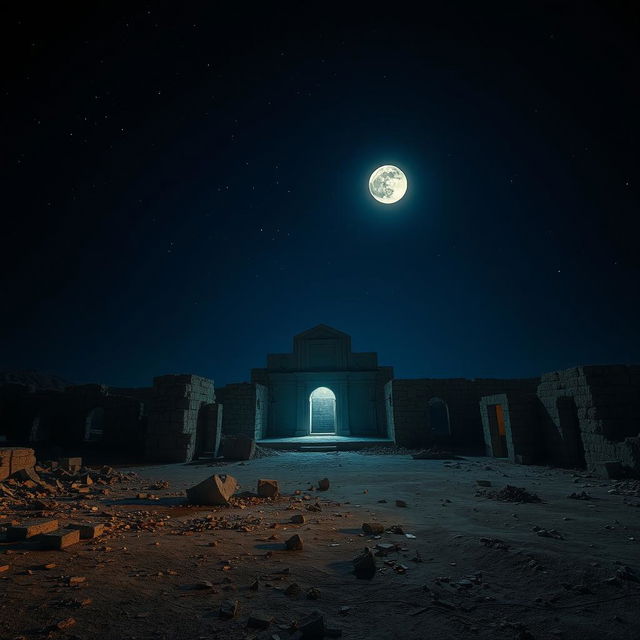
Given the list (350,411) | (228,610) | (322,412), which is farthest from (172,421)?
(322,412)

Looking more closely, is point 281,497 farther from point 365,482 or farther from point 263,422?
point 263,422

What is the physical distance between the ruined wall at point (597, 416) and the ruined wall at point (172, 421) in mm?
12887

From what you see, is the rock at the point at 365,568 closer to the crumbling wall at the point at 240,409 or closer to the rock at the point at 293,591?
the rock at the point at 293,591

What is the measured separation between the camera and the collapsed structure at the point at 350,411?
995 cm

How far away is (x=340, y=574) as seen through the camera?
10.7ft

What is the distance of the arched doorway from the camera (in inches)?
1259

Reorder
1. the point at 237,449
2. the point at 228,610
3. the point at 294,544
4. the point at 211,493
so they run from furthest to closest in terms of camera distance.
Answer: the point at 237,449 → the point at 211,493 → the point at 294,544 → the point at 228,610

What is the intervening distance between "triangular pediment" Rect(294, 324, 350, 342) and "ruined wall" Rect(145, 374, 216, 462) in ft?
50.1

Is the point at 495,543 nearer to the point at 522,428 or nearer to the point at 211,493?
the point at 211,493

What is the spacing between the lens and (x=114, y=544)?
4.08 m

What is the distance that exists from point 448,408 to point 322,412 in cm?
1603

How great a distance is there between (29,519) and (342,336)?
24.5 m

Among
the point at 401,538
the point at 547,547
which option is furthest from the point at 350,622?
the point at 547,547

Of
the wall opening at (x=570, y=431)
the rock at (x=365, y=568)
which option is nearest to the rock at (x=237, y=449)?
the wall opening at (x=570, y=431)
